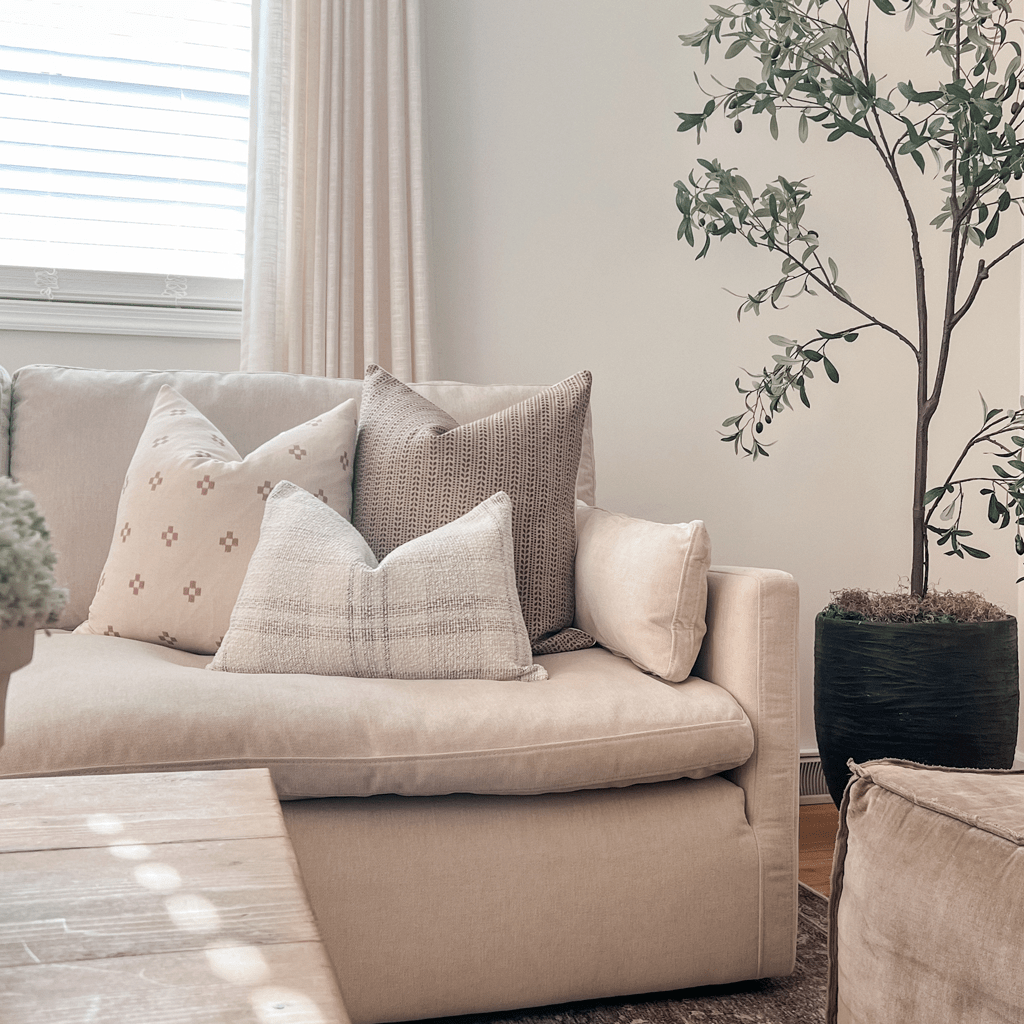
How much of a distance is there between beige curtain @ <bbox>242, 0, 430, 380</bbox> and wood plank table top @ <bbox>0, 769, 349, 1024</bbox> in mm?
1642

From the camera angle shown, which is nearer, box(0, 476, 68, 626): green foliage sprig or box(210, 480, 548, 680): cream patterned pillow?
box(0, 476, 68, 626): green foliage sprig

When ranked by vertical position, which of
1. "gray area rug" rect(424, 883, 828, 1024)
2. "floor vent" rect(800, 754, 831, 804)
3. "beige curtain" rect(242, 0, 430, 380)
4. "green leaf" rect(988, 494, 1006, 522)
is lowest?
"floor vent" rect(800, 754, 831, 804)

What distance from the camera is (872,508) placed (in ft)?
8.87

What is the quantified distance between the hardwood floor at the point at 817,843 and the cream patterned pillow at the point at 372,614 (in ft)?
2.59

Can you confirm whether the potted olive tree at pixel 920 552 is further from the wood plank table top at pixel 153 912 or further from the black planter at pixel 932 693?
the wood plank table top at pixel 153 912

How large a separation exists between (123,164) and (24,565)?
2177mm

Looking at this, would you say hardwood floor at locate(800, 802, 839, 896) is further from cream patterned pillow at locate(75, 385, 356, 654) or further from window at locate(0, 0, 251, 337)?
window at locate(0, 0, 251, 337)

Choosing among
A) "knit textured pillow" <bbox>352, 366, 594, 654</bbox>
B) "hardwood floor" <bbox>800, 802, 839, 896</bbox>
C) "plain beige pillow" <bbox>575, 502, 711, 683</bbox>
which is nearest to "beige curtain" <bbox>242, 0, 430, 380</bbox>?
"knit textured pillow" <bbox>352, 366, 594, 654</bbox>

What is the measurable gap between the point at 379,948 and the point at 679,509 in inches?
63.0

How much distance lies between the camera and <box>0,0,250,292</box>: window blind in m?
2.29

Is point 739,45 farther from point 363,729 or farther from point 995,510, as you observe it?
point 363,729

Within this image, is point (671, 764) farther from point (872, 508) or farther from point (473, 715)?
point (872, 508)

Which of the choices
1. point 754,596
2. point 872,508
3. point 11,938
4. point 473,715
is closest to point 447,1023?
point 473,715

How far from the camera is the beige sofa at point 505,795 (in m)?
1.21
